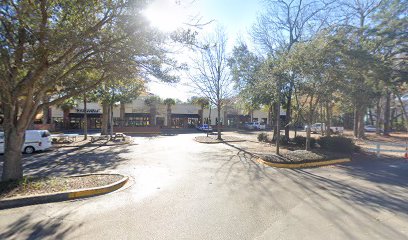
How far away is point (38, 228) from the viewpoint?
455 centimetres

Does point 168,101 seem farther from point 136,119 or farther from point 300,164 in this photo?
point 300,164

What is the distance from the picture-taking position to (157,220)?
16.3 ft

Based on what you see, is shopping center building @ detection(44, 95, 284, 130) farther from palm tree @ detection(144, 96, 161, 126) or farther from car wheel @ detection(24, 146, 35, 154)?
car wheel @ detection(24, 146, 35, 154)

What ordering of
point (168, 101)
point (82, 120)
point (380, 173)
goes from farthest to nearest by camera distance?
point (168, 101), point (82, 120), point (380, 173)

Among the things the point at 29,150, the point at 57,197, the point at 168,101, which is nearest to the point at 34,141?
the point at 29,150

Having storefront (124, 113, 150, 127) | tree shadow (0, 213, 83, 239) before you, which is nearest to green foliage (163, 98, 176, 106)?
storefront (124, 113, 150, 127)

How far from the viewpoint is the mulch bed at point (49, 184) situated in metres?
6.24

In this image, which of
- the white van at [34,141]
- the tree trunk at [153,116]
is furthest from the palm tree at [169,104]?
the white van at [34,141]

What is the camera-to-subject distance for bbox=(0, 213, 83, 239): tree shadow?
4273 millimetres

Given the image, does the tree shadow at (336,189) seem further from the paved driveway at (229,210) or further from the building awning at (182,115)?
the building awning at (182,115)

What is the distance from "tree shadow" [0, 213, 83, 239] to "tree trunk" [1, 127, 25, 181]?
268 centimetres

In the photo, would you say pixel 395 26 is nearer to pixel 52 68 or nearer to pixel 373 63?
A: pixel 373 63

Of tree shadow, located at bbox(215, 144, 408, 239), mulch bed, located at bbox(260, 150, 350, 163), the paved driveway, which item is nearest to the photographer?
the paved driveway

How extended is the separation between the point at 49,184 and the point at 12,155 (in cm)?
137
